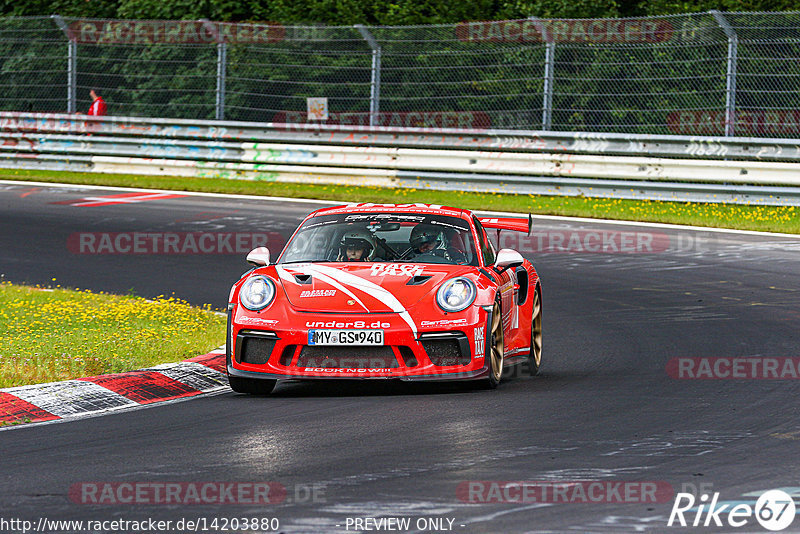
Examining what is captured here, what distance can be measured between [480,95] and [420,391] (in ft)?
45.8

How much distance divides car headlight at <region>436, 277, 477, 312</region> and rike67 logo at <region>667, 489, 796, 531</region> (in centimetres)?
297

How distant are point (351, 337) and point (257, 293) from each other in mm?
767

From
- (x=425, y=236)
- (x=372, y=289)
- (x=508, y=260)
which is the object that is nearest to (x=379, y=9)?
(x=425, y=236)

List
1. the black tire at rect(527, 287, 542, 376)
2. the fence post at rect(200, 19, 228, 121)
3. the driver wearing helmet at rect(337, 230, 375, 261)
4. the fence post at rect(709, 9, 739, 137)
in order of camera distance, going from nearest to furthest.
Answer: the driver wearing helmet at rect(337, 230, 375, 261) → the black tire at rect(527, 287, 542, 376) → the fence post at rect(709, 9, 739, 137) → the fence post at rect(200, 19, 228, 121)

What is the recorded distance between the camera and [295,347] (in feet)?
26.7

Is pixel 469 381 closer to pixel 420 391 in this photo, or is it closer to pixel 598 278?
pixel 420 391

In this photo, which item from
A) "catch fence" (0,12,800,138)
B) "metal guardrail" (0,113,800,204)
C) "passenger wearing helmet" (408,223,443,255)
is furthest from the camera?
"catch fence" (0,12,800,138)

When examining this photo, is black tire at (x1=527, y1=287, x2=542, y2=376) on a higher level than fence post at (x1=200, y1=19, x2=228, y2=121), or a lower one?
lower

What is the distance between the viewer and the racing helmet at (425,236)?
9375 mm

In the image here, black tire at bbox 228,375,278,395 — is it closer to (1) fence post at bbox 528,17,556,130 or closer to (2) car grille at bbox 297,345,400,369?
(2) car grille at bbox 297,345,400,369

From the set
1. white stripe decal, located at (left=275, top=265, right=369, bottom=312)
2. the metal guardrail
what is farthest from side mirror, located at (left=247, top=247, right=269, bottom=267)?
the metal guardrail

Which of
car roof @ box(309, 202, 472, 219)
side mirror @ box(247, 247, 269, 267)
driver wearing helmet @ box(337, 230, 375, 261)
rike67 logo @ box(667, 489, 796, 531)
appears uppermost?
car roof @ box(309, 202, 472, 219)

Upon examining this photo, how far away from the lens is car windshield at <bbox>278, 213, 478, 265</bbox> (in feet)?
30.3

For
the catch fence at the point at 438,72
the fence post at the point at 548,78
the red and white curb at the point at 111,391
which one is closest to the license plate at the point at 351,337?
the red and white curb at the point at 111,391
